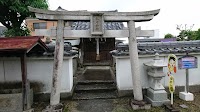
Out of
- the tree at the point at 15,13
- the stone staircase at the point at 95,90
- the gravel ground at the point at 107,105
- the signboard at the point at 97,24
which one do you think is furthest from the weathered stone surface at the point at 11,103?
the tree at the point at 15,13

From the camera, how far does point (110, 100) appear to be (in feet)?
25.7

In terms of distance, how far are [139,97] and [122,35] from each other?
2.52 m

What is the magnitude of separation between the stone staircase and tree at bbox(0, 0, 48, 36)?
9.29m

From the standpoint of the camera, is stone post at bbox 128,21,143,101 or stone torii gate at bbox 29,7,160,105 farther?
stone post at bbox 128,21,143,101

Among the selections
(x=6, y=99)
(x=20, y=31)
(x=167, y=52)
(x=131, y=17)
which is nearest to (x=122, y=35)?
(x=131, y=17)

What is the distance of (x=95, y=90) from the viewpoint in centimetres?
862

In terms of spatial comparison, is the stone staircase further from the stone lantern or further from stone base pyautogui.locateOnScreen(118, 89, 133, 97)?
the stone lantern

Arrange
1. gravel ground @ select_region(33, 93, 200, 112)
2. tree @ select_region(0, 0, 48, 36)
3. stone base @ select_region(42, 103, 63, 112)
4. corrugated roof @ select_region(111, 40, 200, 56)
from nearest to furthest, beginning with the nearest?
stone base @ select_region(42, 103, 63, 112), gravel ground @ select_region(33, 93, 200, 112), corrugated roof @ select_region(111, 40, 200, 56), tree @ select_region(0, 0, 48, 36)

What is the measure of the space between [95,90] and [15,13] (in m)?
11.5

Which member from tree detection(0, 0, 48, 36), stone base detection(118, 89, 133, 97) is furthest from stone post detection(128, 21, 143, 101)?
tree detection(0, 0, 48, 36)

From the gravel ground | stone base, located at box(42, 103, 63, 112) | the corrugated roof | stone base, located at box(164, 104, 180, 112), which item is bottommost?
the gravel ground

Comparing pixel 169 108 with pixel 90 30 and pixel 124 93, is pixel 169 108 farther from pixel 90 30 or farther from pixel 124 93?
pixel 90 30

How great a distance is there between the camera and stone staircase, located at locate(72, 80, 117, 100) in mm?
8117

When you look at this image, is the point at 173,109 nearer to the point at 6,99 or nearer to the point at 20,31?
the point at 6,99
